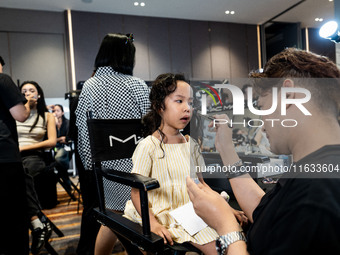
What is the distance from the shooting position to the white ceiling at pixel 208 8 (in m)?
5.21

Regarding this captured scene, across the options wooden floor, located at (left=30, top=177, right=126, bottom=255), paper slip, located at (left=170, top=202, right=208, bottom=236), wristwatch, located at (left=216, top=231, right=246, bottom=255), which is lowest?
wooden floor, located at (left=30, top=177, right=126, bottom=255)

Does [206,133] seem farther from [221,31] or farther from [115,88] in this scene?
[221,31]

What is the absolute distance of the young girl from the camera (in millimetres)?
1126

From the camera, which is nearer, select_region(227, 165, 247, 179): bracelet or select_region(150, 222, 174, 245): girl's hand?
select_region(227, 165, 247, 179): bracelet

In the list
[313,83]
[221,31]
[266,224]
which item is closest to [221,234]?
[266,224]

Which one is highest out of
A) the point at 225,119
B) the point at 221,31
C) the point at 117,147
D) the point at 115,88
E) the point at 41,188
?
the point at 221,31

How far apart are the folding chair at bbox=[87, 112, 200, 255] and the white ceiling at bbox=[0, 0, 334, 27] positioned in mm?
4597

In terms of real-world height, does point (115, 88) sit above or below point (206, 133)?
above

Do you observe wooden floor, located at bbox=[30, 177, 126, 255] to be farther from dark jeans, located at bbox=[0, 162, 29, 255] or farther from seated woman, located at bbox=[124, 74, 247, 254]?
seated woman, located at bbox=[124, 74, 247, 254]

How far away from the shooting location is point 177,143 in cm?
131

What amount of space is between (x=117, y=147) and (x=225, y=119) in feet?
2.22

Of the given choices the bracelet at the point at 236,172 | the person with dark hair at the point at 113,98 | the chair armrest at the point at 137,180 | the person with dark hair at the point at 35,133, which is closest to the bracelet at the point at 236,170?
the bracelet at the point at 236,172

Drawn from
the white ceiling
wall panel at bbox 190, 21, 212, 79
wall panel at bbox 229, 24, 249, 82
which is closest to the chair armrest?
the white ceiling

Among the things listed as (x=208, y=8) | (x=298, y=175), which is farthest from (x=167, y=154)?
(x=208, y=8)
